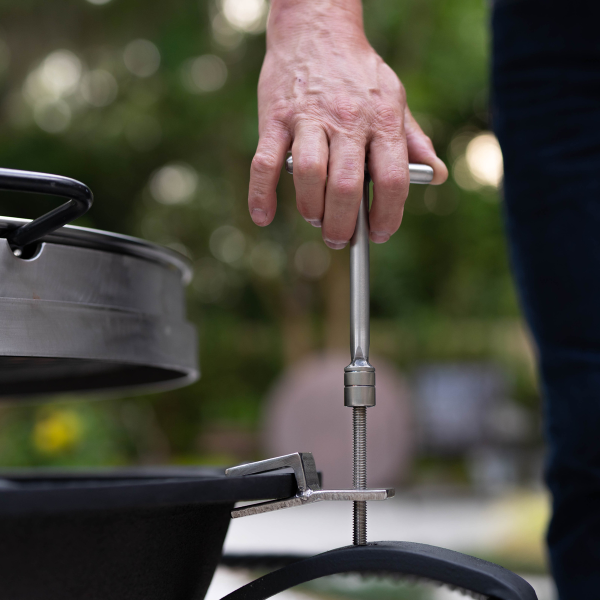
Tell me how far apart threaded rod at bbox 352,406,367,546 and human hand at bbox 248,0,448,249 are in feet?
0.50

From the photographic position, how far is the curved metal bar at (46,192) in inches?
20.1

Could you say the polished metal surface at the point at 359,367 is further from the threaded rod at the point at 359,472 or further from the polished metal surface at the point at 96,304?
the polished metal surface at the point at 96,304

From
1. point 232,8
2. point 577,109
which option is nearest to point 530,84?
point 577,109

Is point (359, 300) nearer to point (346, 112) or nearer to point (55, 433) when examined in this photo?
point (346, 112)

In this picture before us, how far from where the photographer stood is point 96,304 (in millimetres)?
595

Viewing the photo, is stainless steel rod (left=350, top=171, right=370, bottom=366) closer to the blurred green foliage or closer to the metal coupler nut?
the metal coupler nut

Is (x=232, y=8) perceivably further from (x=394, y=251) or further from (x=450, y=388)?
(x=450, y=388)

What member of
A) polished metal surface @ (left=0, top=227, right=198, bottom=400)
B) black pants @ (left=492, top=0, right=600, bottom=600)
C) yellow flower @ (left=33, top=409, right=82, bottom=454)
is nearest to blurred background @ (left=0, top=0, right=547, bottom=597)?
yellow flower @ (left=33, top=409, right=82, bottom=454)

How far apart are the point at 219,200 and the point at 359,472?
7.39 meters

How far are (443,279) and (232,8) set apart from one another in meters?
4.47

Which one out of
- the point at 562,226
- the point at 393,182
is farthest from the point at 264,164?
the point at 562,226

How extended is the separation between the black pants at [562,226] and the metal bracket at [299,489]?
506mm

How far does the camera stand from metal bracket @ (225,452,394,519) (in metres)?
0.53

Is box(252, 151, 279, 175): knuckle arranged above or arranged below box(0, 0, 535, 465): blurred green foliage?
below
